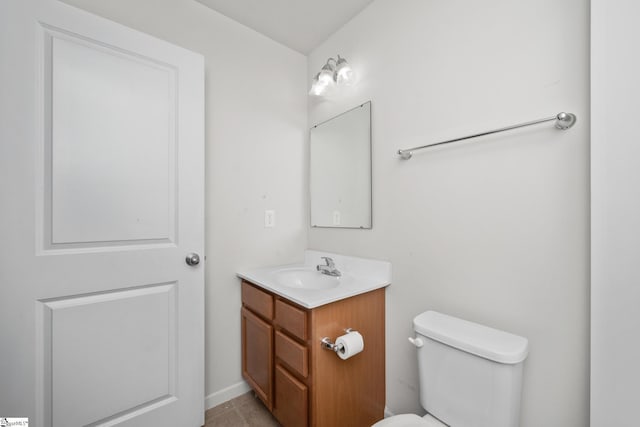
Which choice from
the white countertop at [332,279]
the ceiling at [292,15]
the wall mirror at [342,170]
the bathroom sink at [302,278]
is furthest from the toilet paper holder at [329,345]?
the ceiling at [292,15]

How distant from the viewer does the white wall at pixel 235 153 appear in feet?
5.07

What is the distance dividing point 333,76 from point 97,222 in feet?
4.97

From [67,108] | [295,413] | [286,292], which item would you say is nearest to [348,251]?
[286,292]

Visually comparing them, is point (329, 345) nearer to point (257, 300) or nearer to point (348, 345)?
point (348, 345)

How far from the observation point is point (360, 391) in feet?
4.22

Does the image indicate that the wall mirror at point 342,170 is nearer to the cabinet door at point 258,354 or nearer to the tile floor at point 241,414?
the cabinet door at point 258,354

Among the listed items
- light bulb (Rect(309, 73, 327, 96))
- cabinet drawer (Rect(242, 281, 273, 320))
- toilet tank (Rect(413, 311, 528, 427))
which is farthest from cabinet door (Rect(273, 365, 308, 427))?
light bulb (Rect(309, 73, 327, 96))

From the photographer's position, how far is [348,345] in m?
1.08

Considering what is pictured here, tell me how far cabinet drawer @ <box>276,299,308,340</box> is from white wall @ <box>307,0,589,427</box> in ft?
1.79

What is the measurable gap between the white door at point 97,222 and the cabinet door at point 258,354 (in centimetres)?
29

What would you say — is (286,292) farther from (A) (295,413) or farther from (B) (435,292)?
(B) (435,292)

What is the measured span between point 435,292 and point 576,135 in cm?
80

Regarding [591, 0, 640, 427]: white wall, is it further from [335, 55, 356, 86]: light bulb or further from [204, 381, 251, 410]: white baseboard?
[204, 381, 251, 410]: white baseboard

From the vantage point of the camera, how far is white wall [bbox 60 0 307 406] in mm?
1545
